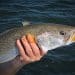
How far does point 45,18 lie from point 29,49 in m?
5.31

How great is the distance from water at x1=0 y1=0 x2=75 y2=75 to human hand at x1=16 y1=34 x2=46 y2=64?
195 centimetres

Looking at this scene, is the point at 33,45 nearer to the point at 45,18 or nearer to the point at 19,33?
the point at 19,33

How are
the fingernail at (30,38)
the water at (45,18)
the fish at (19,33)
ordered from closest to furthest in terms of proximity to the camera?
1. the fingernail at (30,38)
2. the fish at (19,33)
3. the water at (45,18)

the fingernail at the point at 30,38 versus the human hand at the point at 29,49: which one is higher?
the fingernail at the point at 30,38

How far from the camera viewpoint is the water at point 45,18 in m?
7.02

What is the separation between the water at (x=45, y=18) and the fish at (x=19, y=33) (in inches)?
67.5

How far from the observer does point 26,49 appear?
15.9 ft

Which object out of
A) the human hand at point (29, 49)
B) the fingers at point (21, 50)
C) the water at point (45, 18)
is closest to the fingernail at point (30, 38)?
the human hand at point (29, 49)

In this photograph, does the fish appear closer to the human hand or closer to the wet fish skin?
the wet fish skin

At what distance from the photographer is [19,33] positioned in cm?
495

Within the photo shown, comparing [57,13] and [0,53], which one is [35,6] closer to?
[57,13]

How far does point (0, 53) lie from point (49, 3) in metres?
6.69

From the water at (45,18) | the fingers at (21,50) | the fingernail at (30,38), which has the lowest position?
the water at (45,18)

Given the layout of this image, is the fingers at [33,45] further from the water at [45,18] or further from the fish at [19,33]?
the water at [45,18]
